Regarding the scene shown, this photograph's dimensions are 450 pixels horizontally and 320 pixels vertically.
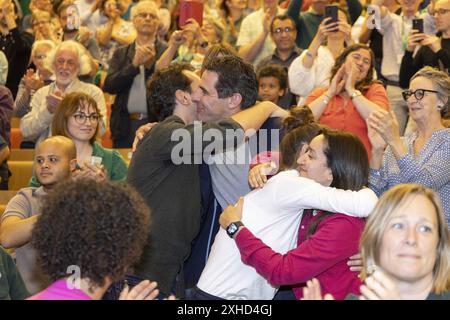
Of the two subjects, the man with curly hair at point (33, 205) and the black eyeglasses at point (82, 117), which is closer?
the man with curly hair at point (33, 205)

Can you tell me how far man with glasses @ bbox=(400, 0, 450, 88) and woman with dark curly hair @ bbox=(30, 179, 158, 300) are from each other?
4272mm

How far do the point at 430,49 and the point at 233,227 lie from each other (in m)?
3.30

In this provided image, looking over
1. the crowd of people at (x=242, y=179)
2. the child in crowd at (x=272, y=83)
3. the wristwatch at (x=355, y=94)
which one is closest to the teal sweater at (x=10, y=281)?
the crowd of people at (x=242, y=179)

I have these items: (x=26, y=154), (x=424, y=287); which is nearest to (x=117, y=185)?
(x=424, y=287)

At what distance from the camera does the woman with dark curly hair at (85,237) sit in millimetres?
3010

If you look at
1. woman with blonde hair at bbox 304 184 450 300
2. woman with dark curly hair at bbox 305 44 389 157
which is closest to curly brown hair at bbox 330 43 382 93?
woman with dark curly hair at bbox 305 44 389 157

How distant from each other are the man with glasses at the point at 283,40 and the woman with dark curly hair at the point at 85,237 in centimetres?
486

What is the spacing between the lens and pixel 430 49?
276 inches

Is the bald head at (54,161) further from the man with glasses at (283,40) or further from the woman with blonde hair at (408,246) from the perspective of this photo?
the man with glasses at (283,40)

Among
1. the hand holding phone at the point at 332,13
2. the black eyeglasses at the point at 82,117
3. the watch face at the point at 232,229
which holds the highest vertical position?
the hand holding phone at the point at 332,13

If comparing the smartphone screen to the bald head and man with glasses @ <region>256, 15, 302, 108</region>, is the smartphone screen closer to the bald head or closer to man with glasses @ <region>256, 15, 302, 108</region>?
man with glasses @ <region>256, 15, 302, 108</region>

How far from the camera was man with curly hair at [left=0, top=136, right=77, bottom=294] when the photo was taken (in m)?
5.01

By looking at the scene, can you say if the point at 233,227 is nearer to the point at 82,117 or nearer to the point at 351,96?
the point at 82,117

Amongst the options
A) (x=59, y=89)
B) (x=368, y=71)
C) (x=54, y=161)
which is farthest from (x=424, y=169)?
(x=59, y=89)
